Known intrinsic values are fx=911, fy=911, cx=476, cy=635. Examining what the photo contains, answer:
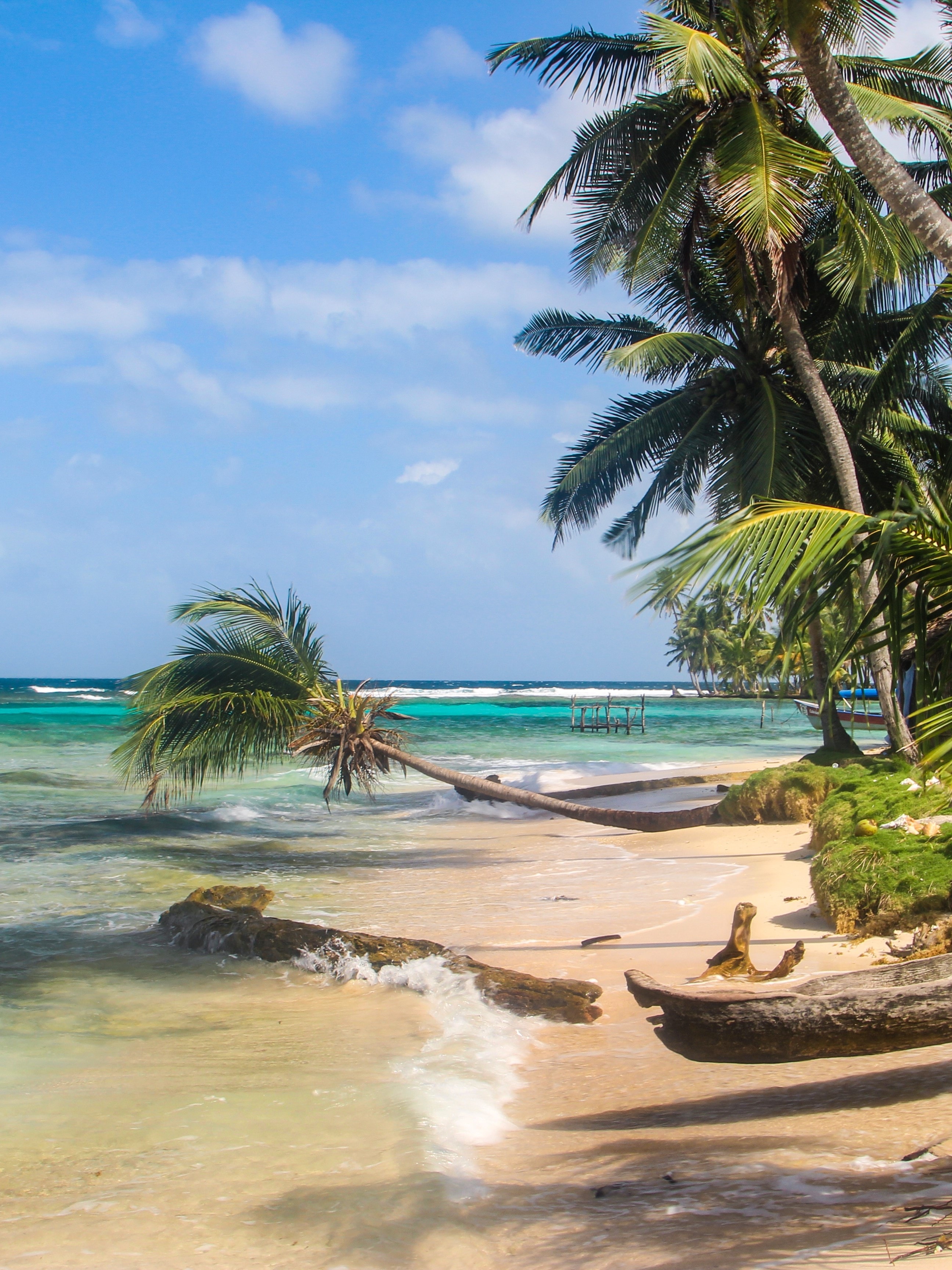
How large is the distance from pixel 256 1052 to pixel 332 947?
187 cm

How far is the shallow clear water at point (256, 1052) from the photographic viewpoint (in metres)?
3.88

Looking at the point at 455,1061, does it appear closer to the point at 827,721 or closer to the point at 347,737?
the point at 347,737

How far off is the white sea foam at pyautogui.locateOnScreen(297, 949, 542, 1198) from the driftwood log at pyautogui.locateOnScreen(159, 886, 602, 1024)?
8 centimetres

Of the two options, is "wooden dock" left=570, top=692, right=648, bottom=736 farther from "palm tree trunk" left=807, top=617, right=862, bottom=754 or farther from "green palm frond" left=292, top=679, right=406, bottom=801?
"green palm frond" left=292, top=679, right=406, bottom=801

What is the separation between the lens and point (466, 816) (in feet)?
65.4

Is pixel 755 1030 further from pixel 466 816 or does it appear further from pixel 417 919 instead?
pixel 466 816

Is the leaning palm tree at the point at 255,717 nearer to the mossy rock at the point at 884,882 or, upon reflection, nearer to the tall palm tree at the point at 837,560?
the mossy rock at the point at 884,882

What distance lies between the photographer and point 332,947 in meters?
7.78

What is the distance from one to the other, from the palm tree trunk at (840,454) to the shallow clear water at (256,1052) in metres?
2.74

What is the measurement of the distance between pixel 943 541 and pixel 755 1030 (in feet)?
7.14

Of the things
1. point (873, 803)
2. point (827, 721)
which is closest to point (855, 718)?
point (827, 721)

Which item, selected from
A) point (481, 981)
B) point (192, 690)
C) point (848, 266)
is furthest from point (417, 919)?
point (848, 266)

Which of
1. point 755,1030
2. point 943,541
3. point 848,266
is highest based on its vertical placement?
point 848,266

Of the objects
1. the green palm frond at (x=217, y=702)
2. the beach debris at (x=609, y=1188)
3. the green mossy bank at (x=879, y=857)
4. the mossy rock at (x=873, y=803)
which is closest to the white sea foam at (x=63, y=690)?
the green palm frond at (x=217, y=702)
